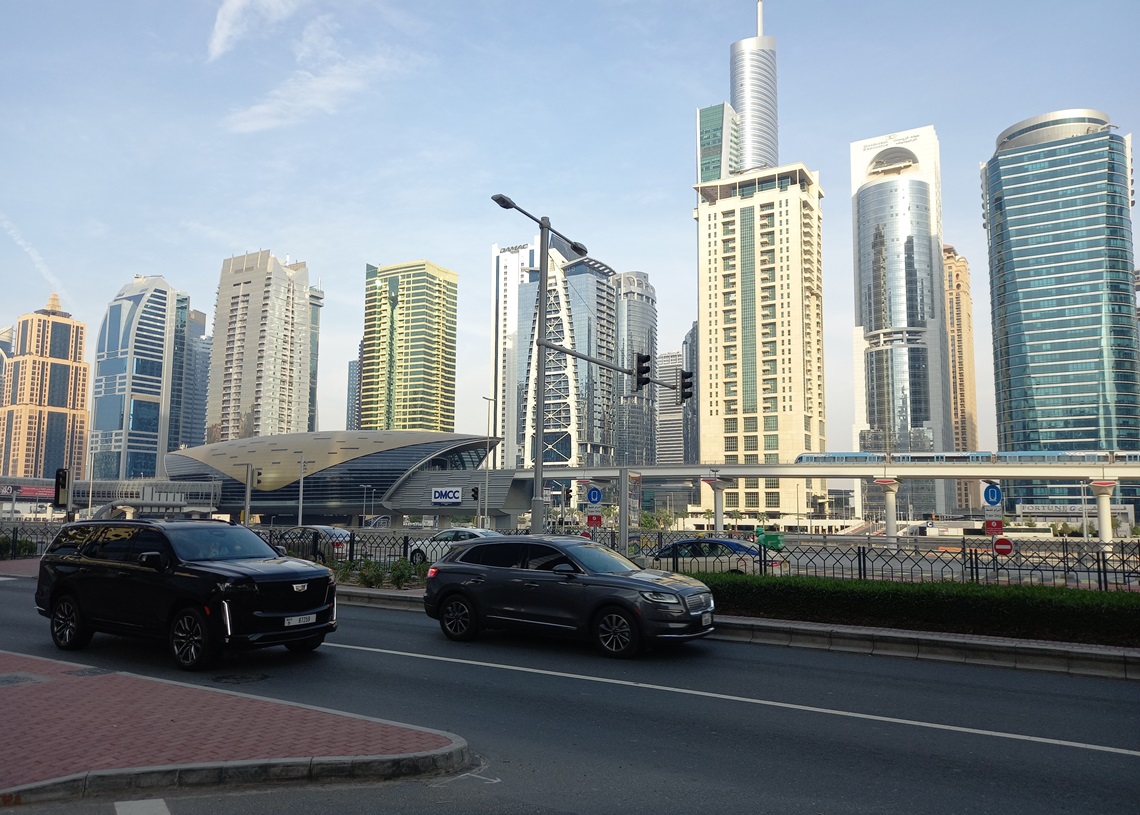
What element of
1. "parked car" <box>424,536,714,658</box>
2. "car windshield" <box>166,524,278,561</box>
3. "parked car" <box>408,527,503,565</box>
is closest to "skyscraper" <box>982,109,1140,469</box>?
"parked car" <box>408,527,503,565</box>

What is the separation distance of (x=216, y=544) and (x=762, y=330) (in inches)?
5789

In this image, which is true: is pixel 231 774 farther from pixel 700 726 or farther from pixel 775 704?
pixel 775 704

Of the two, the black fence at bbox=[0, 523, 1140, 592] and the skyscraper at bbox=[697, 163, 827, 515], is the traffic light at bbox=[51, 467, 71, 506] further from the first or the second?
the skyscraper at bbox=[697, 163, 827, 515]

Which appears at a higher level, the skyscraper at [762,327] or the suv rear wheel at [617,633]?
the skyscraper at [762,327]

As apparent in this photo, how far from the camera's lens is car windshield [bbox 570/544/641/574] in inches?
484

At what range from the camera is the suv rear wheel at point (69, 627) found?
11.6 meters

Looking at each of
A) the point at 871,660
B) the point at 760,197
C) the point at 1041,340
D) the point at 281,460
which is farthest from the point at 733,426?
the point at 871,660

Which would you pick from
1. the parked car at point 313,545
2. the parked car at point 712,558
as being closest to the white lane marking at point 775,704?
the parked car at point 712,558

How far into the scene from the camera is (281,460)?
372 ft

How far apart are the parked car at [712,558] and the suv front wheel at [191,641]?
467 inches

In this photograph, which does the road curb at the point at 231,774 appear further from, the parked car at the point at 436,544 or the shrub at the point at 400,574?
the parked car at the point at 436,544

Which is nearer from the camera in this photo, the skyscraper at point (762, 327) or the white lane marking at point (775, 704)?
the white lane marking at point (775, 704)

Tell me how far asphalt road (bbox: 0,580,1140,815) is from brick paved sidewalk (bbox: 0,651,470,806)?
206mm

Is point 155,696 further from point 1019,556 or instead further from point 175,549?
point 1019,556
